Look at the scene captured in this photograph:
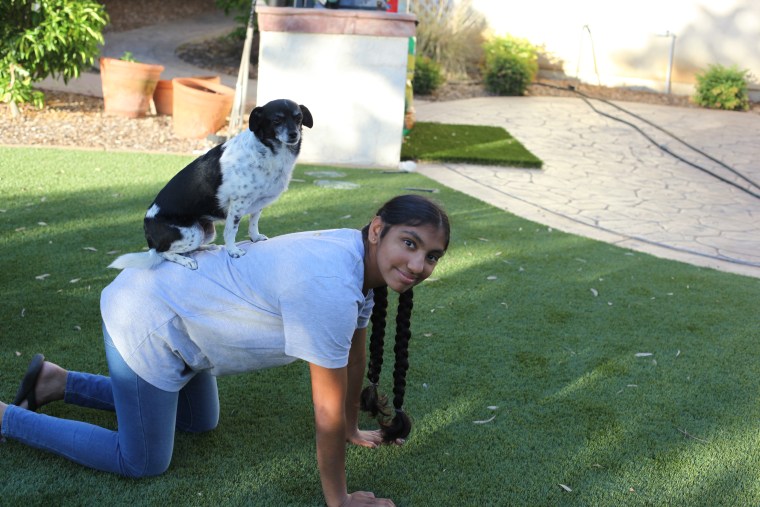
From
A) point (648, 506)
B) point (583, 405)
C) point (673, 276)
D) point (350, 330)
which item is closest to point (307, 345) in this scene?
point (350, 330)

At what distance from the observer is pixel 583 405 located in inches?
129

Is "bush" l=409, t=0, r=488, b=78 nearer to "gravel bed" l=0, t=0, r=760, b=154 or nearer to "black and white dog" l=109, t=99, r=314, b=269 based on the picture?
"gravel bed" l=0, t=0, r=760, b=154

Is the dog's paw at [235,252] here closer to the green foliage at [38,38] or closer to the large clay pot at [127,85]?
the green foliage at [38,38]

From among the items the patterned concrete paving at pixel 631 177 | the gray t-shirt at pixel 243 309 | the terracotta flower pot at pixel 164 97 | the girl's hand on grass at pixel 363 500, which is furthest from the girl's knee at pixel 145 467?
the terracotta flower pot at pixel 164 97

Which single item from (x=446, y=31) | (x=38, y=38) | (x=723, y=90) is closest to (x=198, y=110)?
(x=38, y=38)

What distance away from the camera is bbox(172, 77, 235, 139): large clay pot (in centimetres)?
820

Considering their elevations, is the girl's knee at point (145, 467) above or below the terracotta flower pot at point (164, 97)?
below

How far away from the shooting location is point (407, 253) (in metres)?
2.29

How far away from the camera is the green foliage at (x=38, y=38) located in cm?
825

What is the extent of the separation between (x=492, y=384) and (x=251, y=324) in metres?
1.36

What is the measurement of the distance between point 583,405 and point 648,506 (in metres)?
0.67

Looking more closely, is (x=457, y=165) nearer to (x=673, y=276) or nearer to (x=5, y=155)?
(x=673, y=276)

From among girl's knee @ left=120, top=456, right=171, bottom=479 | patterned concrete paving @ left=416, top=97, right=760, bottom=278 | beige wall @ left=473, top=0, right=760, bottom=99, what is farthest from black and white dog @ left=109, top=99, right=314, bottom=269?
beige wall @ left=473, top=0, right=760, bottom=99

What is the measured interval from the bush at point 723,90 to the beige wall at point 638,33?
830 mm
